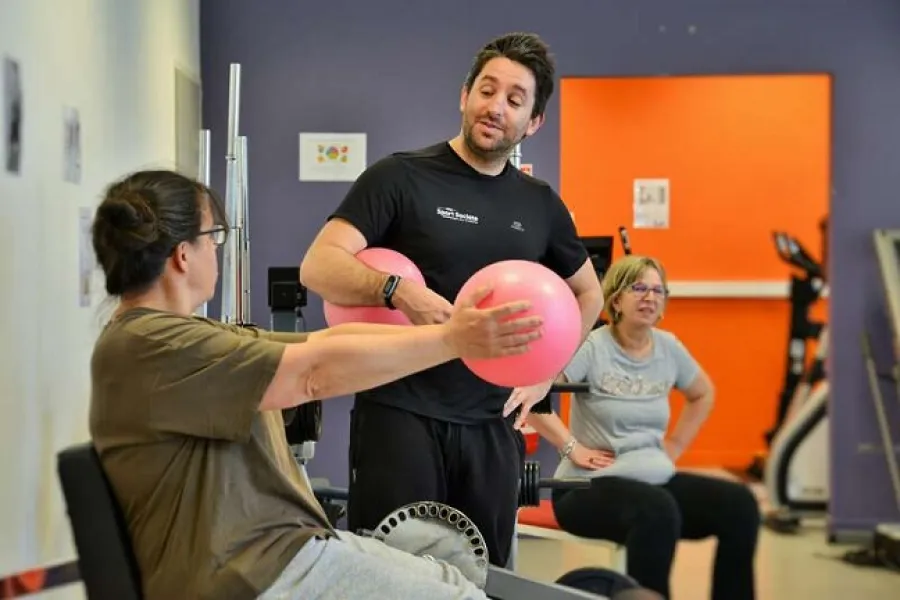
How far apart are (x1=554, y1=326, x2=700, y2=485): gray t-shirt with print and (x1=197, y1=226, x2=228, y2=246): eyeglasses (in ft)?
6.06

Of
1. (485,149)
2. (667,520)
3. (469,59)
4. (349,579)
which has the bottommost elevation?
(667,520)

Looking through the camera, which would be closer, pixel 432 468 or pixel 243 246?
pixel 432 468

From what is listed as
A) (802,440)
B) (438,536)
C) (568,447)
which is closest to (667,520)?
(568,447)

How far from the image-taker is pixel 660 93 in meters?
6.96

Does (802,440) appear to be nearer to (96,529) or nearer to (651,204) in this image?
(651,204)

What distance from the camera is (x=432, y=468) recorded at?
219cm

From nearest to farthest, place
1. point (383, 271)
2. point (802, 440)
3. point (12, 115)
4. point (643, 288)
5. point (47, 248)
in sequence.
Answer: point (383, 271), point (12, 115), point (47, 248), point (643, 288), point (802, 440)

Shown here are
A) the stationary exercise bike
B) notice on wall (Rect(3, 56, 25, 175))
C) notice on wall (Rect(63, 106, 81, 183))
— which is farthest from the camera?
the stationary exercise bike

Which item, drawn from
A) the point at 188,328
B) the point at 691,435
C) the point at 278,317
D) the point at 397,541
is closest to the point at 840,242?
the point at 691,435

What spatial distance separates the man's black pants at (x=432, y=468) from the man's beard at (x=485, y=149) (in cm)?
53

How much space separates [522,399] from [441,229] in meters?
0.40

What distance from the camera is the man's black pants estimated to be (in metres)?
2.17

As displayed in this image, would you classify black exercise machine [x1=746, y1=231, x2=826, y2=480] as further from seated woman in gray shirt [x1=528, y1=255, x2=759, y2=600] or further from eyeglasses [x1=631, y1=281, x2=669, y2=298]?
eyeglasses [x1=631, y1=281, x2=669, y2=298]

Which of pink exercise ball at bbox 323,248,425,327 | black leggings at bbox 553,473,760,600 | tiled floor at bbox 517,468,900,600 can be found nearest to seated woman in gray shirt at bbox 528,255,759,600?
black leggings at bbox 553,473,760,600
